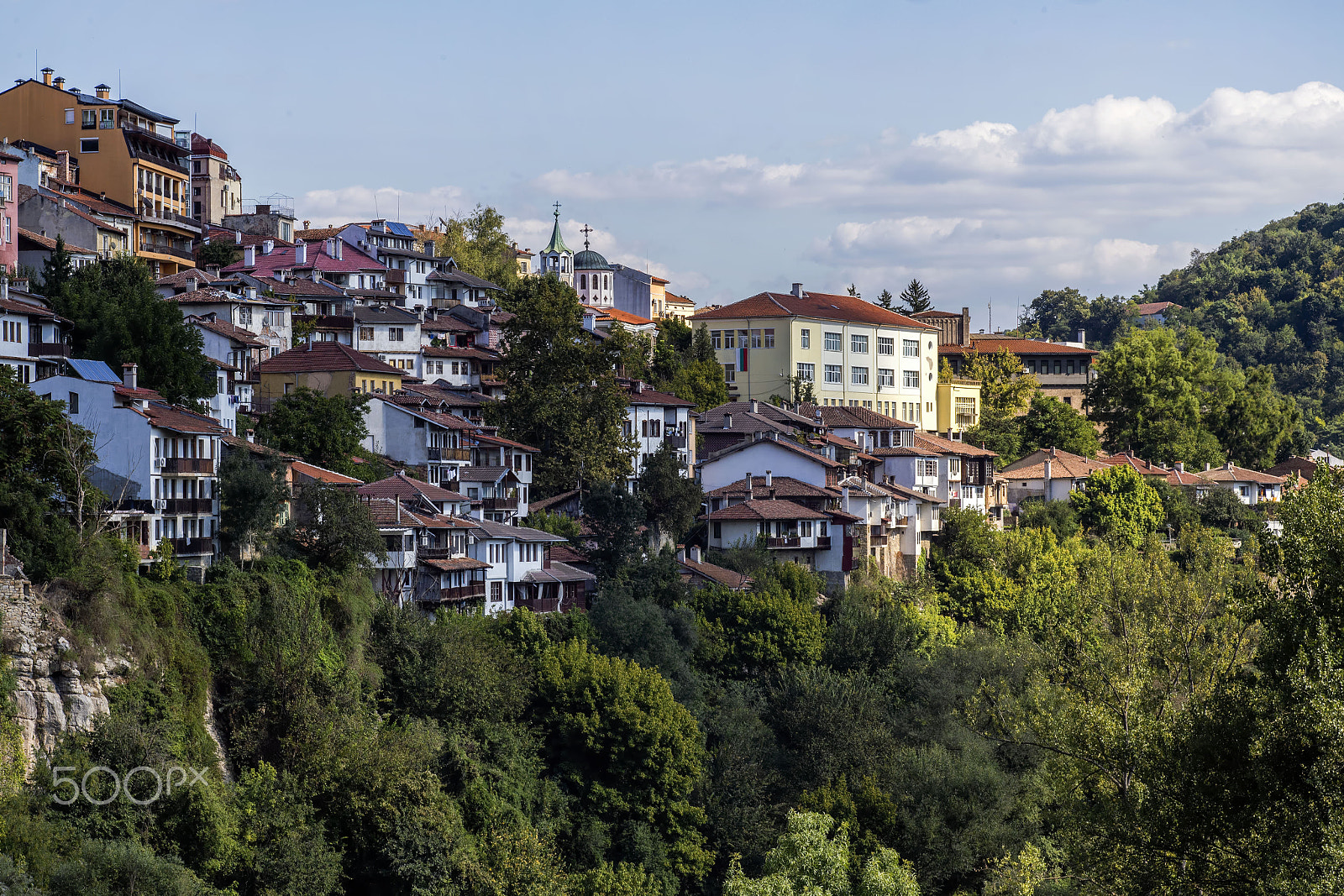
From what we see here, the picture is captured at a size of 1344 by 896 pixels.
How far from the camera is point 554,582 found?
2032 inches

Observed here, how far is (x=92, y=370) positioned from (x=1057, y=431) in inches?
2338

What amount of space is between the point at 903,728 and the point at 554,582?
12.7 m

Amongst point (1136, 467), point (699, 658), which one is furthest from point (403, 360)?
point (1136, 467)

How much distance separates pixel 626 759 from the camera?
4491cm

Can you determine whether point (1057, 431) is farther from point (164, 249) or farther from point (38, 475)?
point (38, 475)

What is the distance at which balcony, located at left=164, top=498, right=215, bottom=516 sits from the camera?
40322 mm

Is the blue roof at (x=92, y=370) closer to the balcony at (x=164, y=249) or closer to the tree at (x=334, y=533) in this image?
the tree at (x=334, y=533)

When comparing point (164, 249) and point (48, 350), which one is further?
point (164, 249)

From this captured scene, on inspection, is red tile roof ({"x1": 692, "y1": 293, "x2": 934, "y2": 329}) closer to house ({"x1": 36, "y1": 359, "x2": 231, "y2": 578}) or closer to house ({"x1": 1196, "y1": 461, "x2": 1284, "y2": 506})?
house ({"x1": 1196, "y1": 461, "x2": 1284, "y2": 506})

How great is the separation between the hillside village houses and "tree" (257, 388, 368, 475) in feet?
5.28

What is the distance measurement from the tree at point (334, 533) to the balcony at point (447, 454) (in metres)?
12.0

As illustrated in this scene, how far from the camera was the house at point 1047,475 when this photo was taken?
80.1 metres

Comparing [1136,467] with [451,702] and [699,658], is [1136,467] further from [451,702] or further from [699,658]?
[451,702]

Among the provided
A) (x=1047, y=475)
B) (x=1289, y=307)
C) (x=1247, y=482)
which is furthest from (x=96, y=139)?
(x=1289, y=307)
